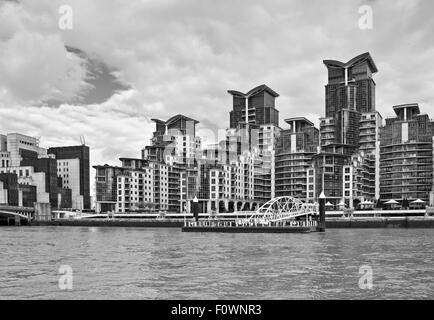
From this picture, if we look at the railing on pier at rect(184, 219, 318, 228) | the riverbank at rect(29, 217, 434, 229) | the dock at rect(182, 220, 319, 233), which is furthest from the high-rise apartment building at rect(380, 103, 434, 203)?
the dock at rect(182, 220, 319, 233)

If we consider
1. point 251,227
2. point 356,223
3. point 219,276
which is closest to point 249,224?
point 251,227

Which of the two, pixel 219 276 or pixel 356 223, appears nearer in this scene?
pixel 219 276

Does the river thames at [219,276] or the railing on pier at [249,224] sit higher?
the river thames at [219,276]

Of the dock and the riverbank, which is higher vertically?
the dock

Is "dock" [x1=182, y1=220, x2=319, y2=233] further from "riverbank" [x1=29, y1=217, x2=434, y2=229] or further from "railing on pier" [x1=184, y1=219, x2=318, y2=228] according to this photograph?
"riverbank" [x1=29, y1=217, x2=434, y2=229]

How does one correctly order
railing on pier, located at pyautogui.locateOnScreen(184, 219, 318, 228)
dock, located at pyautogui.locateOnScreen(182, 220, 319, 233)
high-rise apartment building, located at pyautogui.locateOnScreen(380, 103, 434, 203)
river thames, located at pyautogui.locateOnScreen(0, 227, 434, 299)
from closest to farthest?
river thames, located at pyautogui.locateOnScreen(0, 227, 434, 299), dock, located at pyautogui.locateOnScreen(182, 220, 319, 233), railing on pier, located at pyautogui.locateOnScreen(184, 219, 318, 228), high-rise apartment building, located at pyautogui.locateOnScreen(380, 103, 434, 203)

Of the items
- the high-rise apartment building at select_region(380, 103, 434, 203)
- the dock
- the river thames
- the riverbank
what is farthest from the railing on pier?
the high-rise apartment building at select_region(380, 103, 434, 203)

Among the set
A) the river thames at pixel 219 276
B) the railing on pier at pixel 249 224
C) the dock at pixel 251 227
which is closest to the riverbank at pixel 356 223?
the railing on pier at pixel 249 224

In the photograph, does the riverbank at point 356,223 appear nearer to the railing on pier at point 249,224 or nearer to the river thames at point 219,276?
the railing on pier at point 249,224

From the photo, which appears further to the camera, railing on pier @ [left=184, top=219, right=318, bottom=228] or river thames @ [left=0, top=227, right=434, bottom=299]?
railing on pier @ [left=184, top=219, right=318, bottom=228]

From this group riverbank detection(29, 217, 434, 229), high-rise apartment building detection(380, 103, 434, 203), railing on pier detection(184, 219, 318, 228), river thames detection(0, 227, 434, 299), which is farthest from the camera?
high-rise apartment building detection(380, 103, 434, 203)

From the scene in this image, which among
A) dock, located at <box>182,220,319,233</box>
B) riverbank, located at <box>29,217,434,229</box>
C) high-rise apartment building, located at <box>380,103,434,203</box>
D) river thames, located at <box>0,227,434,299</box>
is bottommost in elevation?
riverbank, located at <box>29,217,434,229</box>

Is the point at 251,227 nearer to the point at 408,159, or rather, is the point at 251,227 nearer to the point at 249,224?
the point at 249,224
